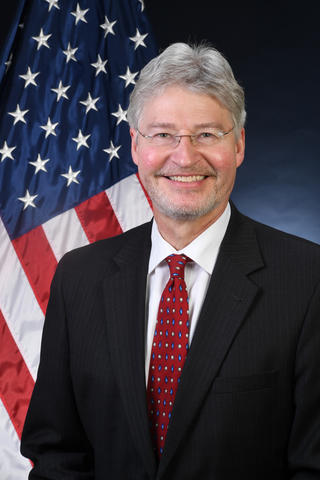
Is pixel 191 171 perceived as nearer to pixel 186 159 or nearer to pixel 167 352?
pixel 186 159

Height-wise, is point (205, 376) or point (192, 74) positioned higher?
point (192, 74)

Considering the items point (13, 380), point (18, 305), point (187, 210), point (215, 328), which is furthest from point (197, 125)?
point (13, 380)

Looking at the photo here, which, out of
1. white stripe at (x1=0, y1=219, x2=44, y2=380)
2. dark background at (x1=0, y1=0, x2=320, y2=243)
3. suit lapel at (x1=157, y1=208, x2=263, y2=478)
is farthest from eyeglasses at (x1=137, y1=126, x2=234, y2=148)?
dark background at (x1=0, y1=0, x2=320, y2=243)

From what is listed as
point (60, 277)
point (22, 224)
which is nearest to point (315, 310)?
point (60, 277)

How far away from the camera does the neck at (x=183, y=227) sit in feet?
6.27

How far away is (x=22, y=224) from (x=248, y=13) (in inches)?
86.6

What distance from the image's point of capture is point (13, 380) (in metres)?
2.97

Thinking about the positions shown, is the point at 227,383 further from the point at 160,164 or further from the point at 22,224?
the point at 22,224

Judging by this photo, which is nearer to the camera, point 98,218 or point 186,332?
point 186,332

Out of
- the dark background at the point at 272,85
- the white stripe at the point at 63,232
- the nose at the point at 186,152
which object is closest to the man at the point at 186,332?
the nose at the point at 186,152

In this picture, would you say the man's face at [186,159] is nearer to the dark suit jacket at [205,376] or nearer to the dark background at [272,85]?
the dark suit jacket at [205,376]

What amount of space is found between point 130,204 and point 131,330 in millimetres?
1404

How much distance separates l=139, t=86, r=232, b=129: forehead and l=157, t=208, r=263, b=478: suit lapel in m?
0.42

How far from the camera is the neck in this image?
1.91 m
